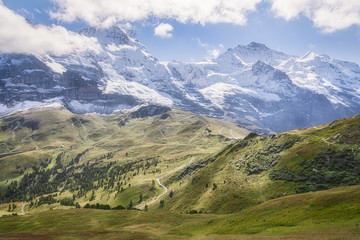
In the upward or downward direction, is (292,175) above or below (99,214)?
above

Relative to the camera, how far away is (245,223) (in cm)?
5222

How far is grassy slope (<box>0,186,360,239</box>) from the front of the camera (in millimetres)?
39594

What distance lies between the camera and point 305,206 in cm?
4938

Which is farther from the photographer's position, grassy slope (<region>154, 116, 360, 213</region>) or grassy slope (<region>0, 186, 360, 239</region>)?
grassy slope (<region>154, 116, 360, 213</region>)

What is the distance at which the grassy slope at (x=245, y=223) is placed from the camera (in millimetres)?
39594

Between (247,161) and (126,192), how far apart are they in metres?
104

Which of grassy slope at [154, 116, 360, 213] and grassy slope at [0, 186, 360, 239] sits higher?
grassy slope at [154, 116, 360, 213]

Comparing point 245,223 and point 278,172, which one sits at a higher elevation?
point 278,172

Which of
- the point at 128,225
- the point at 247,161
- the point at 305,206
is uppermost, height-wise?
the point at 247,161

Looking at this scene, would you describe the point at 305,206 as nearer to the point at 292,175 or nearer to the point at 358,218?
the point at 358,218

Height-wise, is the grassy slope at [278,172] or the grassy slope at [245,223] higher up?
the grassy slope at [278,172]

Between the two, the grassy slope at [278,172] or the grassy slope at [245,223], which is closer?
the grassy slope at [245,223]

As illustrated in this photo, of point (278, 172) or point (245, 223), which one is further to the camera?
point (278, 172)

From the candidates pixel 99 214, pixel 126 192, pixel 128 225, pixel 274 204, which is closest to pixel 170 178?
pixel 126 192
